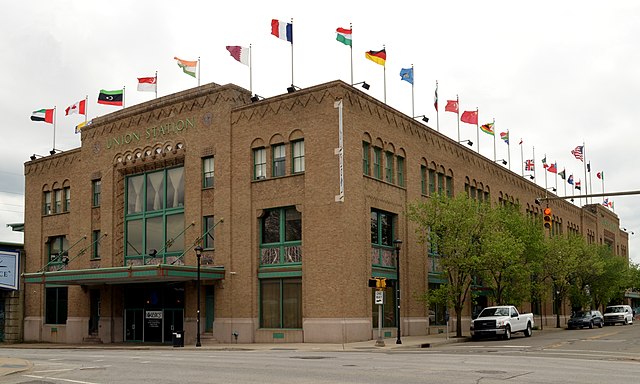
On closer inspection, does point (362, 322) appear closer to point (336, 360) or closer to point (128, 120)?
point (336, 360)

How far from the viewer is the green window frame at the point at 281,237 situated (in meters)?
39.1

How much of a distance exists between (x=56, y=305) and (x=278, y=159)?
22.8 meters

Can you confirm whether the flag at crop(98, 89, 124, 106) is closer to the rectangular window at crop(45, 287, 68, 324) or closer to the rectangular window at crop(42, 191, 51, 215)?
the rectangular window at crop(42, 191, 51, 215)

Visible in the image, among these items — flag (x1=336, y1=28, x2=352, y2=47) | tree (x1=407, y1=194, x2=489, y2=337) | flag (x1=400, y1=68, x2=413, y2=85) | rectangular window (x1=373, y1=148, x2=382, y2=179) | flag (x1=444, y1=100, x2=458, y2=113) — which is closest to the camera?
flag (x1=336, y1=28, x2=352, y2=47)

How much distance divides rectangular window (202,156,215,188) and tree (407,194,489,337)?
465 inches

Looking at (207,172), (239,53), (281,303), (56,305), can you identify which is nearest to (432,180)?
(281,303)

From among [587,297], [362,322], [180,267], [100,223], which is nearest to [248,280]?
[180,267]

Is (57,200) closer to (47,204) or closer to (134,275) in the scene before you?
(47,204)

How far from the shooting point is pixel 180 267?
38562 mm

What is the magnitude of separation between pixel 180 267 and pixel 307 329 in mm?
7535

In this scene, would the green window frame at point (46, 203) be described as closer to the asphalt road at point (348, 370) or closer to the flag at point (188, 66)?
the flag at point (188, 66)

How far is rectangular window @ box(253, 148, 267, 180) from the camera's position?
40688 mm

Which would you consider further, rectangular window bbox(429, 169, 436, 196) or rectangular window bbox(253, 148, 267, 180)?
rectangular window bbox(429, 169, 436, 196)

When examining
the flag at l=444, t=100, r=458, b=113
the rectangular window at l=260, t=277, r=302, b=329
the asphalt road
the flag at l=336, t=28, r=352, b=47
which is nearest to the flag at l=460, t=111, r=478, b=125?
the flag at l=444, t=100, r=458, b=113
